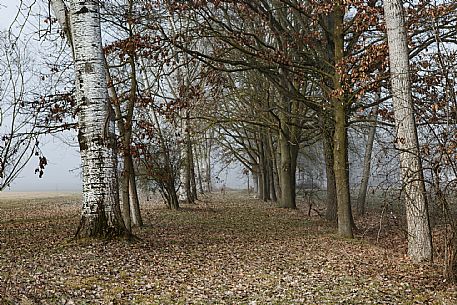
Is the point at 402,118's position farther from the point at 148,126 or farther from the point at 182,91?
the point at 182,91

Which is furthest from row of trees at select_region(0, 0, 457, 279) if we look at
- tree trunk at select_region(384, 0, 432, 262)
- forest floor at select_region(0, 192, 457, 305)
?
forest floor at select_region(0, 192, 457, 305)

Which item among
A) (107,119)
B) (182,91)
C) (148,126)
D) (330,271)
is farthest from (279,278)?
(182,91)

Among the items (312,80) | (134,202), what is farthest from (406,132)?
(134,202)

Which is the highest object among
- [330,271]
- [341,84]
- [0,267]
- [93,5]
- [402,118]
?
[93,5]

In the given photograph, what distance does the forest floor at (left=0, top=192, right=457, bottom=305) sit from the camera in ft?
19.5

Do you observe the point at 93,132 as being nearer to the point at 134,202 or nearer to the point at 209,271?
the point at 209,271

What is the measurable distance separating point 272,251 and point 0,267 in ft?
17.2

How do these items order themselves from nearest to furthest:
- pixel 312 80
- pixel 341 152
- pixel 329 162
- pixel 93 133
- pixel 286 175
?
pixel 93 133 → pixel 341 152 → pixel 312 80 → pixel 329 162 → pixel 286 175

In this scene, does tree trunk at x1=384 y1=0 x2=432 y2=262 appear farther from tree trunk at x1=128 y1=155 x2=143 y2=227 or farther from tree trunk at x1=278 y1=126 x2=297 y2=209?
tree trunk at x1=278 y1=126 x2=297 y2=209

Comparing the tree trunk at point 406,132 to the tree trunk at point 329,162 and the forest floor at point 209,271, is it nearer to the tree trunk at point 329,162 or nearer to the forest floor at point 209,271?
the forest floor at point 209,271

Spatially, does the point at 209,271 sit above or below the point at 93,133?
below

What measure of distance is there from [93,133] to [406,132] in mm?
5668

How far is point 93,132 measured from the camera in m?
8.80

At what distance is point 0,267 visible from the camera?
6.74 m
